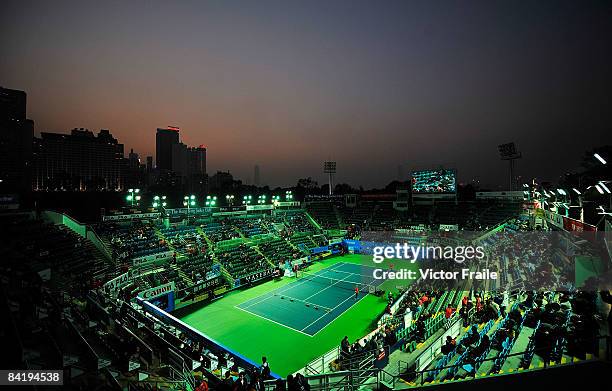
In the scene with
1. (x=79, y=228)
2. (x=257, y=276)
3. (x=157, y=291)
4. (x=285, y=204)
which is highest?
(x=285, y=204)

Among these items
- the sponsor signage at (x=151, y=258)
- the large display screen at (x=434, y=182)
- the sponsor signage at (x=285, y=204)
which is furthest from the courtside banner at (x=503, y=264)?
the sponsor signage at (x=285, y=204)

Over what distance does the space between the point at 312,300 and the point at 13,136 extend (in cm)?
7476

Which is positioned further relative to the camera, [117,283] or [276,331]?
[117,283]

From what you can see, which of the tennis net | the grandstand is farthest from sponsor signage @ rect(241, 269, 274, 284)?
the tennis net

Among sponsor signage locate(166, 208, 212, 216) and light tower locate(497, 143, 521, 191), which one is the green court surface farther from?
light tower locate(497, 143, 521, 191)

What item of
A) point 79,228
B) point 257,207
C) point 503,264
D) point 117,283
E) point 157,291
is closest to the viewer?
point 117,283

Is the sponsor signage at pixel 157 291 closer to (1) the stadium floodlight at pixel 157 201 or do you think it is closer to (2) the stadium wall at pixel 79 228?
(2) the stadium wall at pixel 79 228

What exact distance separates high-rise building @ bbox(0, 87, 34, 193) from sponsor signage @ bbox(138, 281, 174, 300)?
52.8 meters

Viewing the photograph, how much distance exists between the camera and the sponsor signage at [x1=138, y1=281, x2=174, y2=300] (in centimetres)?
1874

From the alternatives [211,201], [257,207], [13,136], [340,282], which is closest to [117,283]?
[340,282]

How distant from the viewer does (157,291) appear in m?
19.7

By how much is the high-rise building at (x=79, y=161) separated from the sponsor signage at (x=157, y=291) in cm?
7492

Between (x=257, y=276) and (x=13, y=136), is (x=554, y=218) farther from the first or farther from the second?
(x=13, y=136)

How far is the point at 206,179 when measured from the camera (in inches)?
5571
